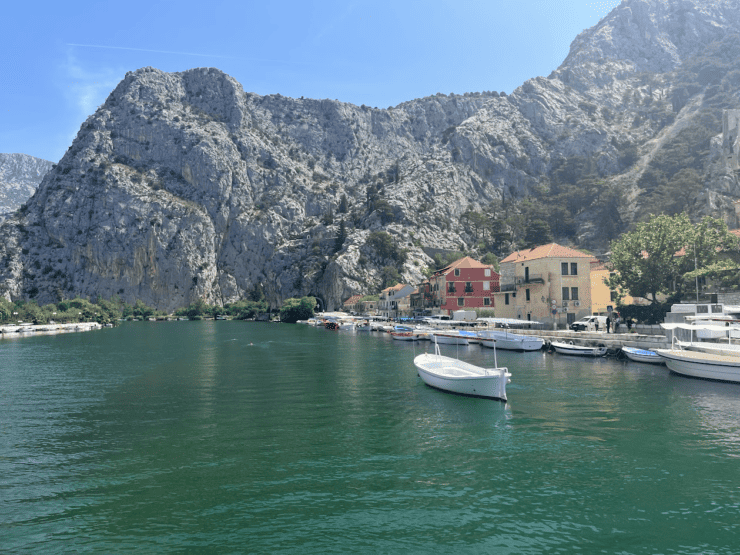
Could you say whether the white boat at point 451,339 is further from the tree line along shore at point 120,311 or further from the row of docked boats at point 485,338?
the tree line along shore at point 120,311

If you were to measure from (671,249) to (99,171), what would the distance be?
20346 centimetres

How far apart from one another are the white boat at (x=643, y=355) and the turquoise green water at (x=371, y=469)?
9.80 metres

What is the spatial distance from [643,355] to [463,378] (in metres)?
25.9

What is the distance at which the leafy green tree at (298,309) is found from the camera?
161 m

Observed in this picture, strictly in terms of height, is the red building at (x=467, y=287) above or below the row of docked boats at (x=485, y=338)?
above

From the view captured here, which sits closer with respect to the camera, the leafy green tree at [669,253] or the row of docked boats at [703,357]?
the row of docked boats at [703,357]

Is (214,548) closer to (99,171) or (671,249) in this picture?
(671,249)

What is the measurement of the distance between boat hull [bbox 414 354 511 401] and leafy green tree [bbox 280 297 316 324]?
126m

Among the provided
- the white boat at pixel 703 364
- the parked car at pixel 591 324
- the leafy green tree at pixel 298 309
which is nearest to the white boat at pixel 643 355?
the white boat at pixel 703 364

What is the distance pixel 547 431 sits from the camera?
2286 cm

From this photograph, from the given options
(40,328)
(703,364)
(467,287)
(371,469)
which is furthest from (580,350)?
(40,328)

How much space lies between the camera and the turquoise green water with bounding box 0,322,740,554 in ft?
41.4

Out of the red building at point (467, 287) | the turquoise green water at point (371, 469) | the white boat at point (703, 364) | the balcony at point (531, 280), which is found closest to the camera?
the turquoise green water at point (371, 469)

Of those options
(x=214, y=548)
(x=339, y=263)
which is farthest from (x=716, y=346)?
(x=339, y=263)
